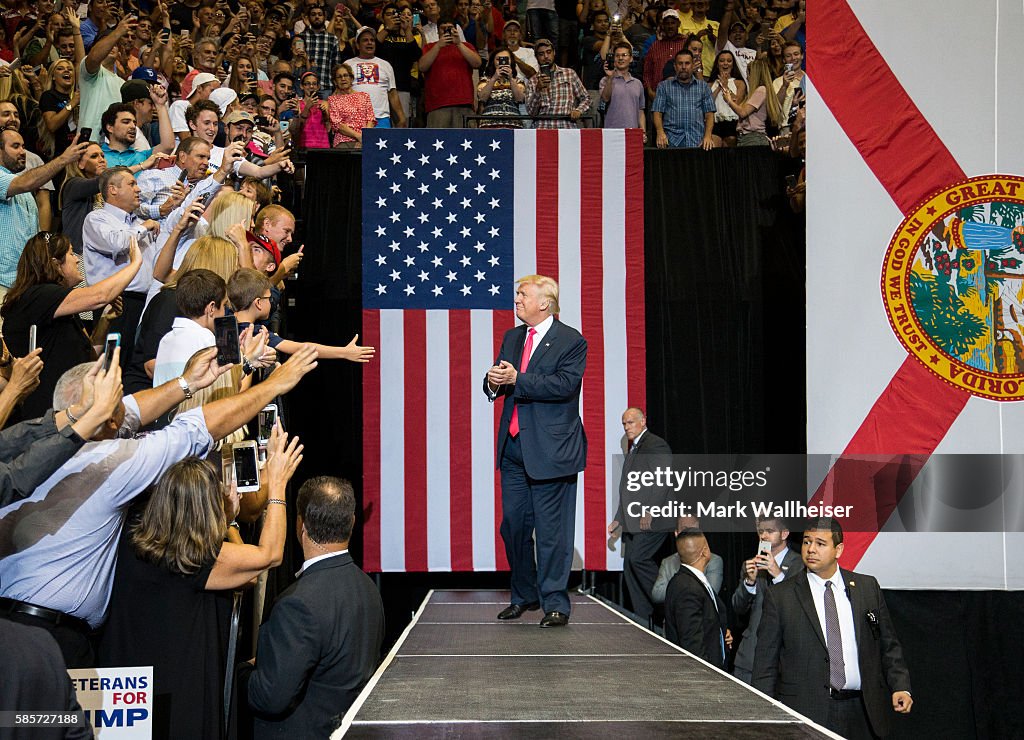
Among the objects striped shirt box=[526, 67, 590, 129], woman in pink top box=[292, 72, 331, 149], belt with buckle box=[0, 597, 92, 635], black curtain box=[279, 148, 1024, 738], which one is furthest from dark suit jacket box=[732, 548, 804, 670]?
woman in pink top box=[292, 72, 331, 149]

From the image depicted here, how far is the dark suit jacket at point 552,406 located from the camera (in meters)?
4.79

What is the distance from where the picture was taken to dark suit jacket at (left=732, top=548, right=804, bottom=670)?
20.0ft

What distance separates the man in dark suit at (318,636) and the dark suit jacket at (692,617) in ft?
8.34

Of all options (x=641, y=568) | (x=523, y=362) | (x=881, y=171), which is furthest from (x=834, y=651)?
(x=881, y=171)

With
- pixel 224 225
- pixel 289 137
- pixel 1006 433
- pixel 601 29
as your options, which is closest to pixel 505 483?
pixel 224 225

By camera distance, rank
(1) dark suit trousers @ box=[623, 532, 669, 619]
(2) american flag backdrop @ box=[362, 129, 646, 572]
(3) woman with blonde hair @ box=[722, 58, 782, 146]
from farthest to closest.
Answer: (3) woman with blonde hair @ box=[722, 58, 782, 146] → (2) american flag backdrop @ box=[362, 129, 646, 572] → (1) dark suit trousers @ box=[623, 532, 669, 619]

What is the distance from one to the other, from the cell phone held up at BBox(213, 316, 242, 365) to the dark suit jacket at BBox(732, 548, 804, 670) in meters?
3.61

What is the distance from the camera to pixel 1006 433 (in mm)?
6496

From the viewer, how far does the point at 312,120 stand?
8664mm

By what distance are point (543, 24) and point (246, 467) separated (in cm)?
803

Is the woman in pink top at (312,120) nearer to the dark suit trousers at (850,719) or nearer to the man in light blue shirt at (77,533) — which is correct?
the dark suit trousers at (850,719)

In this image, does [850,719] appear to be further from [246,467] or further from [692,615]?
[246,467]

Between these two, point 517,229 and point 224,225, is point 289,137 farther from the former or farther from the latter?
point 224,225

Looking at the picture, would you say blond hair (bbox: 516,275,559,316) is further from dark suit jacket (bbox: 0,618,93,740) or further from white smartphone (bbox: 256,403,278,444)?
dark suit jacket (bbox: 0,618,93,740)
